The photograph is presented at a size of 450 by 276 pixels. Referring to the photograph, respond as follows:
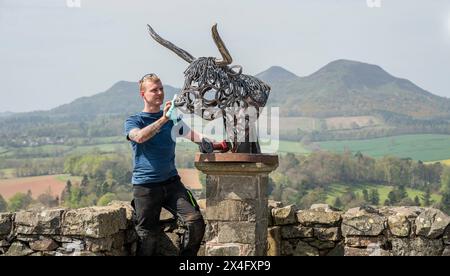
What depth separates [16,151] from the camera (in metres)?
76.4

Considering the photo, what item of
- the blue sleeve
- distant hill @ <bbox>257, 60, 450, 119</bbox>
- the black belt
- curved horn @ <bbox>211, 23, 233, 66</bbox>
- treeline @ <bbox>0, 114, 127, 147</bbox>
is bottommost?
the black belt

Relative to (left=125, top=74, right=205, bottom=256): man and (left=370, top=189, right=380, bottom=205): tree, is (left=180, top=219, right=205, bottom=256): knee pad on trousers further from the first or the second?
(left=370, top=189, right=380, bottom=205): tree

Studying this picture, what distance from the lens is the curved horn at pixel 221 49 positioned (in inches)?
267

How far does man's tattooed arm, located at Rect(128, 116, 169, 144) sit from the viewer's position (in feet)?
22.0

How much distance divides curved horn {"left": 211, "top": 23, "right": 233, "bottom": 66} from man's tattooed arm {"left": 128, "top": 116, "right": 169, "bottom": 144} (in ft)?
2.86

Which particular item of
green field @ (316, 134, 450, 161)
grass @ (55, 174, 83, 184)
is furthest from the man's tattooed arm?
green field @ (316, 134, 450, 161)

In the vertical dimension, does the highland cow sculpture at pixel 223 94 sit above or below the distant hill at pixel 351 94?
below

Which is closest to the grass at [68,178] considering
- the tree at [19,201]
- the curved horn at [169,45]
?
the tree at [19,201]

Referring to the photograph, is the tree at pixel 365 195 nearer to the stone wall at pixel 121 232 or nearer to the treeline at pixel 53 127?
the stone wall at pixel 121 232

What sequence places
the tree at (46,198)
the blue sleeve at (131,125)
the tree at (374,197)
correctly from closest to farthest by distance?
the blue sleeve at (131,125) → the tree at (374,197) → the tree at (46,198)

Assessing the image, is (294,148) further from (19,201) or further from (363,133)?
(19,201)

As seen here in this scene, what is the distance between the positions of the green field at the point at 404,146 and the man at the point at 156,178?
173 ft
